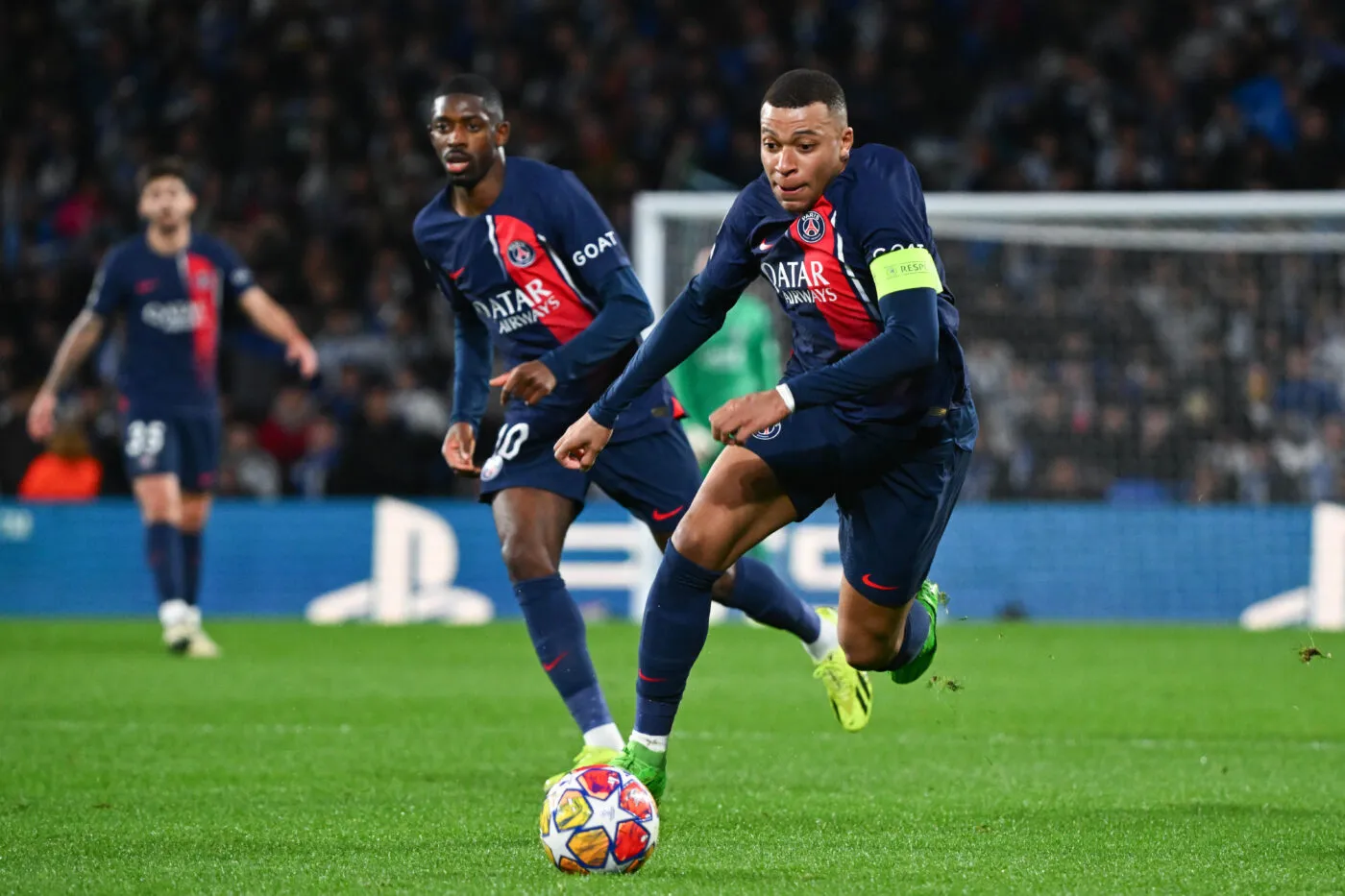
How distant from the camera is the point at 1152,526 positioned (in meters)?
13.2

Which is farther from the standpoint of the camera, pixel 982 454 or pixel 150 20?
pixel 150 20

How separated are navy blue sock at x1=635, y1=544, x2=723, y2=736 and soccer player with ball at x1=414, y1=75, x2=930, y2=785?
1.84 ft

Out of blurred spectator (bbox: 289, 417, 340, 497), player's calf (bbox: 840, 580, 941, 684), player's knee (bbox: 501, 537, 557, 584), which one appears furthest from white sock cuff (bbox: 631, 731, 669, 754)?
blurred spectator (bbox: 289, 417, 340, 497)

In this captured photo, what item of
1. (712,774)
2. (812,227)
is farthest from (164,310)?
(812,227)

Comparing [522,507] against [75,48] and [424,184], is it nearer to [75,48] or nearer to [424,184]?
[424,184]

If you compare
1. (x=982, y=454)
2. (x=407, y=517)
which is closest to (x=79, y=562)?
(x=407, y=517)

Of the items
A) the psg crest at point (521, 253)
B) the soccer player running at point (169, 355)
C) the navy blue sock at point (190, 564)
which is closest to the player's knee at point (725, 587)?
the psg crest at point (521, 253)

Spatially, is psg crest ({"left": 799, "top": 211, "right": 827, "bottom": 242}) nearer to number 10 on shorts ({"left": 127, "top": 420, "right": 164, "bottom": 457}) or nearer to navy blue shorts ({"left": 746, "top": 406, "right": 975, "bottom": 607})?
navy blue shorts ({"left": 746, "top": 406, "right": 975, "bottom": 607})

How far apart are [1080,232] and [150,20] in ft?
35.1

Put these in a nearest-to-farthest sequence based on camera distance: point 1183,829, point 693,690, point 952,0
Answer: point 1183,829 < point 693,690 < point 952,0

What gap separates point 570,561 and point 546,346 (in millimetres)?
7337

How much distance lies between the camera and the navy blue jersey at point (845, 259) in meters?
5.05

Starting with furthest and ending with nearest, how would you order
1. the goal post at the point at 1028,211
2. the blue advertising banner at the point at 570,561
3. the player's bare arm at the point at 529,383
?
the blue advertising banner at the point at 570,561 < the goal post at the point at 1028,211 < the player's bare arm at the point at 529,383

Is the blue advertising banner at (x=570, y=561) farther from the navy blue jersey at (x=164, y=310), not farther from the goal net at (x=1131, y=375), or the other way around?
the navy blue jersey at (x=164, y=310)
